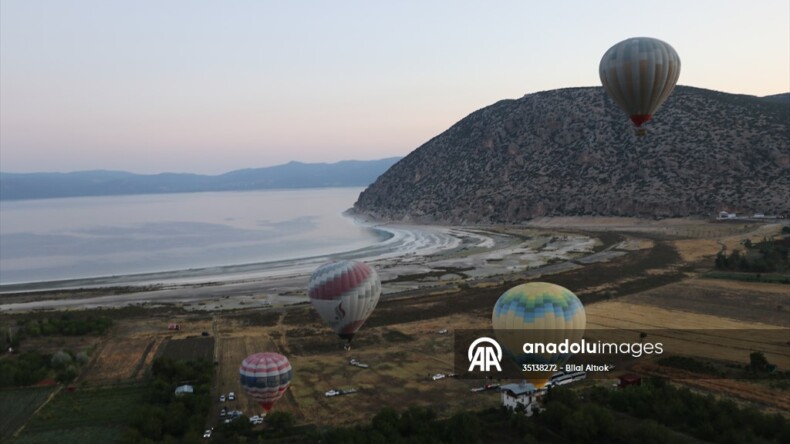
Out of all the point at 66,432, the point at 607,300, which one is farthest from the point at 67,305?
the point at 607,300

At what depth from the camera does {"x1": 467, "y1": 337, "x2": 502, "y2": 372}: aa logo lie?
35.3m

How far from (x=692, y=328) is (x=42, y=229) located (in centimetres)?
19227

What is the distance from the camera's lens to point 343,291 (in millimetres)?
33125

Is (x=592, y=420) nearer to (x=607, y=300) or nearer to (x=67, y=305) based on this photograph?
(x=607, y=300)

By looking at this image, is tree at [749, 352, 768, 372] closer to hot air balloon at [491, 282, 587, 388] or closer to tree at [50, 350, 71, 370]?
hot air balloon at [491, 282, 587, 388]

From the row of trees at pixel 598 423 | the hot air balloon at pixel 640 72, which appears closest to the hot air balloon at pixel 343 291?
the row of trees at pixel 598 423

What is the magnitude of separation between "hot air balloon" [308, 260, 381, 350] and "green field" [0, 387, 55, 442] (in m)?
16.2

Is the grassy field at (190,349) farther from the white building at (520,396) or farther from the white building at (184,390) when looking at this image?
the white building at (520,396)

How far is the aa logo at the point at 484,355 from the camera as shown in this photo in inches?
1388

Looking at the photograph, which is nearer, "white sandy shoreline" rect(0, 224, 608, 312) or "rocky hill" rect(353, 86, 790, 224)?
Result: "white sandy shoreline" rect(0, 224, 608, 312)

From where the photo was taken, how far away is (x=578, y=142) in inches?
6019

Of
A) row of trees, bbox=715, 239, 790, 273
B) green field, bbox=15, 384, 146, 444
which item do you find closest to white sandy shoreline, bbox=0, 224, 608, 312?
row of trees, bbox=715, 239, 790, 273

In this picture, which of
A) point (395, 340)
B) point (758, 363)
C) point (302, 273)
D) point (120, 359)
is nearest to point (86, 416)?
point (120, 359)

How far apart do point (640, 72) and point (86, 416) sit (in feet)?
136
